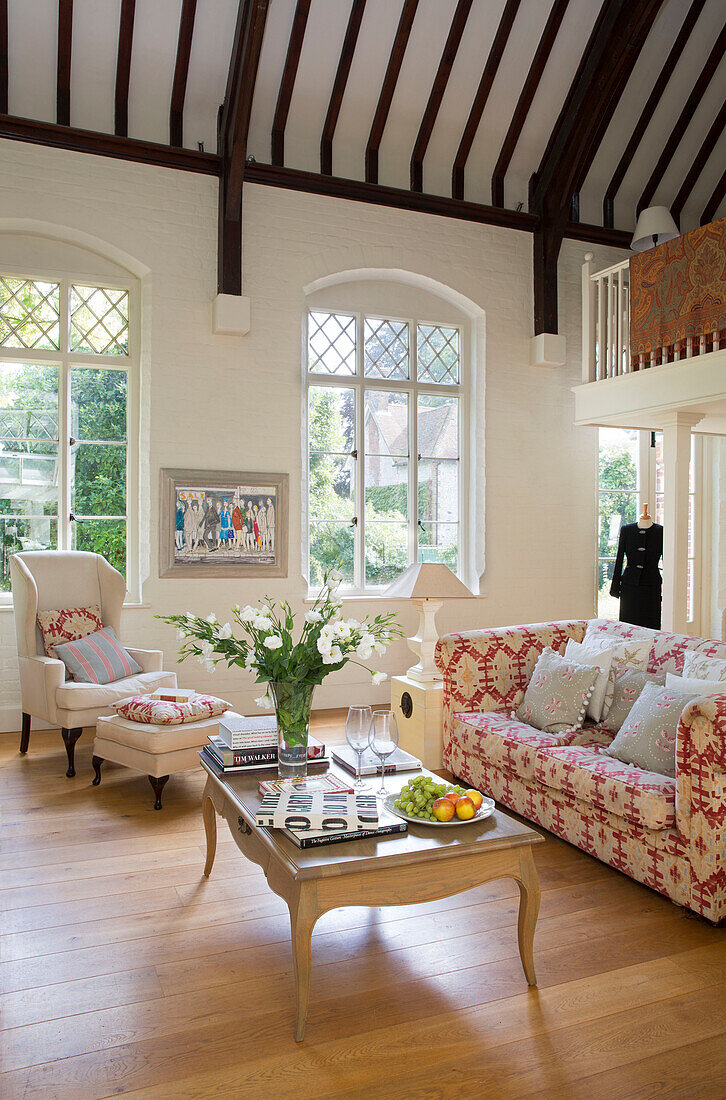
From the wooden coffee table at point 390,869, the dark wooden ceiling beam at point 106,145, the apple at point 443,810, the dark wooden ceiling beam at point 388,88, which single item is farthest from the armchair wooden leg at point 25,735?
the dark wooden ceiling beam at point 388,88

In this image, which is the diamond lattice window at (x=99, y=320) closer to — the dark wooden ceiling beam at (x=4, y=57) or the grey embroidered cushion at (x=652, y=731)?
the dark wooden ceiling beam at (x=4, y=57)

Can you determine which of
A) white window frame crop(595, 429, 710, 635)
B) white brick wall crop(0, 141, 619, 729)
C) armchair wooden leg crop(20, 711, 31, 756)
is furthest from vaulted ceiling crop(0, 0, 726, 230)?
armchair wooden leg crop(20, 711, 31, 756)

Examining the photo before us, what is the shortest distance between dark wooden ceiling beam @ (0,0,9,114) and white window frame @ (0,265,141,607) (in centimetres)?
Answer: 99

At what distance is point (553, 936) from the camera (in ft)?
8.71

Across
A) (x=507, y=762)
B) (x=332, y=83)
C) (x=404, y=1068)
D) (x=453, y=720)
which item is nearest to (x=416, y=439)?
(x=332, y=83)

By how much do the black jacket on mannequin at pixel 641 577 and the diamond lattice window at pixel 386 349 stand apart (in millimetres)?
2212

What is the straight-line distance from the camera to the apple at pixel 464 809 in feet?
7.78

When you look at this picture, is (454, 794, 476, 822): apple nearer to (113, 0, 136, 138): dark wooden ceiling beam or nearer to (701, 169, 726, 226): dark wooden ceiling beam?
(113, 0, 136, 138): dark wooden ceiling beam

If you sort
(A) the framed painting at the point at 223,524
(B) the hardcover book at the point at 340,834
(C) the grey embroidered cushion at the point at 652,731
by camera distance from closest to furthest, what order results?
(B) the hardcover book at the point at 340,834, (C) the grey embroidered cushion at the point at 652,731, (A) the framed painting at the point at 223,524

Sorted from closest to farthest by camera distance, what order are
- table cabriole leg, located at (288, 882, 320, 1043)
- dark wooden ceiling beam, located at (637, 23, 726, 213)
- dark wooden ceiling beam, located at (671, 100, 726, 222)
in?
table cabriole leg, located at (288, 882, 320, 1043) → dark wooden ceiling beam, located at (637, 23, 726, 213) → dark wooden ceiling beam, located at (671, 100, 726, 222)

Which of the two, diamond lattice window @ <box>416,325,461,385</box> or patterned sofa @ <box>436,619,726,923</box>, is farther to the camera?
diamond lattice window @ <box>416,325,461,385</box>

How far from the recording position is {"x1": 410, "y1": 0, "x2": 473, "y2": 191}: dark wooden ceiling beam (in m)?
5.52

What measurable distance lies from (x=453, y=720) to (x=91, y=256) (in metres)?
3.99

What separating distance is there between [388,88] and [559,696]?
4466 mm
